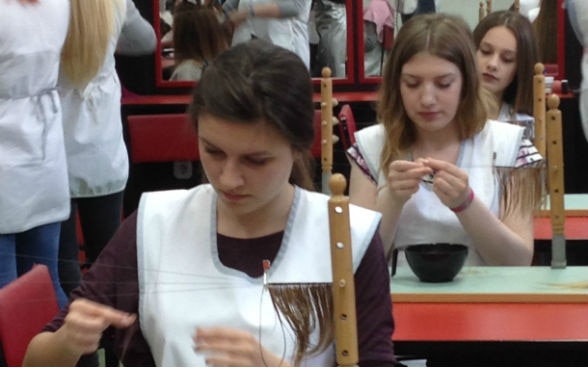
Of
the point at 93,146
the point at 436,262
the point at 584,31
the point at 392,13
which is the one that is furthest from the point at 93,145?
the point at 392,13

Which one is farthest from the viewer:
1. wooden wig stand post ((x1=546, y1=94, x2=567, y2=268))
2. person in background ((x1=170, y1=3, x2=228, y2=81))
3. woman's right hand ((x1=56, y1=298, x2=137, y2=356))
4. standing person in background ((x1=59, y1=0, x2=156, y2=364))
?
person in background ((x1=170, y1=3, x2=228, y2=81))

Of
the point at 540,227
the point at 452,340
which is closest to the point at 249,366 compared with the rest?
the point at 452,340

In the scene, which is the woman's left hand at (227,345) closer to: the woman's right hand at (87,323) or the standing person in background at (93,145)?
the woman's right hand at (87,323)

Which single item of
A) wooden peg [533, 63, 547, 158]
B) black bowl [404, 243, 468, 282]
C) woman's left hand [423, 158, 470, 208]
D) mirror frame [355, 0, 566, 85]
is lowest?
black bowl [404, 243, 468, 282]

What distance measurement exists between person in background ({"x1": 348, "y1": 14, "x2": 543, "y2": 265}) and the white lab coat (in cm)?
70

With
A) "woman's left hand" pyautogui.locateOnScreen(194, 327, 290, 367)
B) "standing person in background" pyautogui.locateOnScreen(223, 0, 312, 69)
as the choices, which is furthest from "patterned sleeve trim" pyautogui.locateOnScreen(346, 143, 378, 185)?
"standing person in background" pyautogui.locateOnScreen(223, 0, 312, 69)

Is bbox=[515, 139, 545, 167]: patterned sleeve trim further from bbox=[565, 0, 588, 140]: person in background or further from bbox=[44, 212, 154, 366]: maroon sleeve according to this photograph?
bbox=[565, 0, 588, 140]: person in background

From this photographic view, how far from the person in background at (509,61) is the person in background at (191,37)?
1621 mm

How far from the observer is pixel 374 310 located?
4.89 ft

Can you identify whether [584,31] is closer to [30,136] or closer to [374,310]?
[30,136]

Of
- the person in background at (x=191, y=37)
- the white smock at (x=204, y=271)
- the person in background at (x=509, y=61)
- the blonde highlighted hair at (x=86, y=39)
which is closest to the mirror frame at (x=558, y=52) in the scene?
the person in background at (x=191, y=37)

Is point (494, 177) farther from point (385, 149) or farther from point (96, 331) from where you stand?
point (96, 331)

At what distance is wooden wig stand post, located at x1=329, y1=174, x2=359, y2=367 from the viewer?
114 centimetres

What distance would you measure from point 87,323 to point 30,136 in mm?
1314
